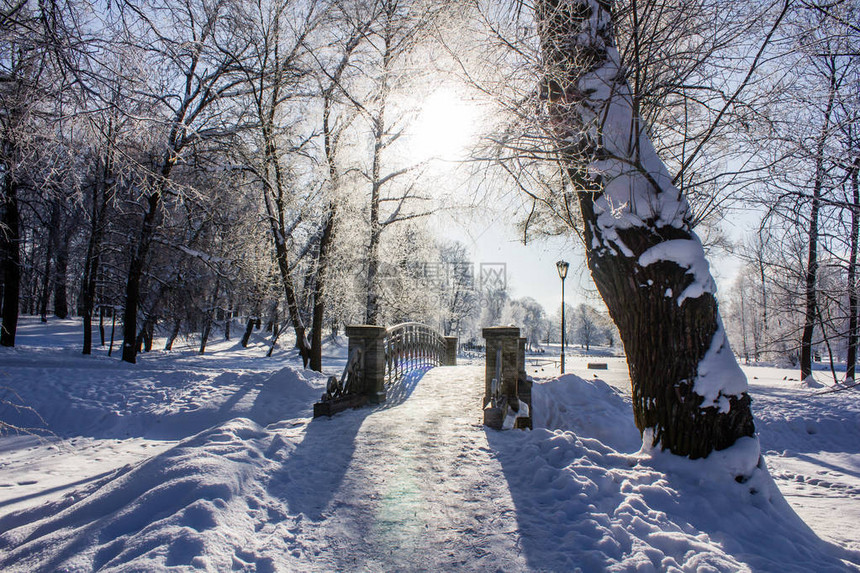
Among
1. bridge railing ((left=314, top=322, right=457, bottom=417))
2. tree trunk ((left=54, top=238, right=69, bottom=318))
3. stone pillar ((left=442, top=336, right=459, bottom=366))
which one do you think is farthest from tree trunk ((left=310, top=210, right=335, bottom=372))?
tree trunk ((left=54, top=238, right=69, bottom=318))

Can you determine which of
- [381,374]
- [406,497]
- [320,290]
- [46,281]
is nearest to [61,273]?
[46,281]

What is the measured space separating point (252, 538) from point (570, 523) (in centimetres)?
241

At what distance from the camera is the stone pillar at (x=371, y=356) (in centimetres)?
801


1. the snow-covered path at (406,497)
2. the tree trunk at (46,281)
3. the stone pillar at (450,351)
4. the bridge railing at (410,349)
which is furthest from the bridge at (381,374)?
the tree trunk at (46,281)

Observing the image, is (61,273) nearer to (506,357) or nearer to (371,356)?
(371,356)

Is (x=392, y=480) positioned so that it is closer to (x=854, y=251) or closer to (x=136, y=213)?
(x=854, y=251)

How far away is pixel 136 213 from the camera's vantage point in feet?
55.6

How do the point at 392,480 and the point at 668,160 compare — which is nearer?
the point at 392,480

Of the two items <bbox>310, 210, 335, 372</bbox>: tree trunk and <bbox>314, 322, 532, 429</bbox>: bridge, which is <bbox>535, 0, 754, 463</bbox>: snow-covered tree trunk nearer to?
<bbox>314, 322, 532, 429</bbox>: bridge

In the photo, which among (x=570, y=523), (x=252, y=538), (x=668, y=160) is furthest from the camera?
(x=668, y=160)

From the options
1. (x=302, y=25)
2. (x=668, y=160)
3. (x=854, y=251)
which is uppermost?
(x=302, y=25)

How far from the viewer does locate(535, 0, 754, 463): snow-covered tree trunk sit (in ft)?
14.6

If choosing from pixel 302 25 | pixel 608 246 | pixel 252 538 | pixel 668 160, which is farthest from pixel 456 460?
pixel 302 25

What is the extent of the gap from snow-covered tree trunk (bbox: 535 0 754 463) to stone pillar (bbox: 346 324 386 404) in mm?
4402
